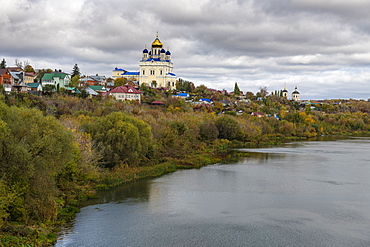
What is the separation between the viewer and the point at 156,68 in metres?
73.8

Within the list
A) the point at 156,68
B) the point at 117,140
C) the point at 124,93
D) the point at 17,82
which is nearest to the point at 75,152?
the point at 117,140

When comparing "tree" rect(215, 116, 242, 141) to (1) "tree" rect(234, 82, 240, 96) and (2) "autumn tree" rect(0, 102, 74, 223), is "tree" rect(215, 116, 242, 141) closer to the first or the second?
(2) "autumn tree" rect(0, 102, 74, 223)

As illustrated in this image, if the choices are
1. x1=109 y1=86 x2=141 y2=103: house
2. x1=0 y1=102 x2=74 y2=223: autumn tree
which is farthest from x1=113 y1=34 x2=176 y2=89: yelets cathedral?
x1=0 y1=102 x2=74 y2=223: autumn tree

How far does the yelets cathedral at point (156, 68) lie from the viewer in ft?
242

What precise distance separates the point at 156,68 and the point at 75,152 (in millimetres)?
56772

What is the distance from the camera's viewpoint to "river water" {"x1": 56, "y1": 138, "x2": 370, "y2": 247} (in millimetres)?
13969

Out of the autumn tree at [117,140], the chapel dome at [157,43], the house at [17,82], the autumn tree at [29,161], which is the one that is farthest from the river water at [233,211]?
the chapel dome at [157,43]

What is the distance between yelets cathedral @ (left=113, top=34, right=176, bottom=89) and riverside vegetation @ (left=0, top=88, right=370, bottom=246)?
24.8m

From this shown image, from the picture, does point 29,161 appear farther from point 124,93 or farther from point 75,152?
point 124,93

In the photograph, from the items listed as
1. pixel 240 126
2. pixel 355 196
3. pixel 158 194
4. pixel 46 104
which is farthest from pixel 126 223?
pixel 240 126

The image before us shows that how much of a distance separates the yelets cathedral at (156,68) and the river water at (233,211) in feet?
160

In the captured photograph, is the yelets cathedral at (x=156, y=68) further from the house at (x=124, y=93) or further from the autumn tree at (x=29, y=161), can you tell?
the autumn tree at (x=29, y=161)

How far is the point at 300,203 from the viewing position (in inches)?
735

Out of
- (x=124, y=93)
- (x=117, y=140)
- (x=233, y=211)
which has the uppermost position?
(x=124, y=93)
